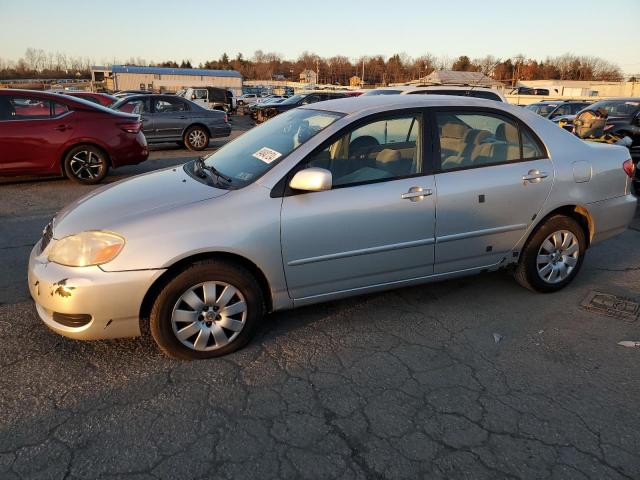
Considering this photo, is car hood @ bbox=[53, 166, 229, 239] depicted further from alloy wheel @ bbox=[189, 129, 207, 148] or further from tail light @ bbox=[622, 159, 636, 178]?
alloy wheel @ bbox=[189, 129, 207, 148]

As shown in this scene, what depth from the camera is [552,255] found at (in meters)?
4.11

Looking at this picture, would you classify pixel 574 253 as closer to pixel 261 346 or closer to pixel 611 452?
pixel 611 452

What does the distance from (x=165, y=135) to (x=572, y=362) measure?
11467mm

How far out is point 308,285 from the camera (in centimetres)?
331

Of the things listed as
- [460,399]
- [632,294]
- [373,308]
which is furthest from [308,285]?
[632,294]

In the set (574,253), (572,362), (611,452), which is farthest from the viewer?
(574,253)

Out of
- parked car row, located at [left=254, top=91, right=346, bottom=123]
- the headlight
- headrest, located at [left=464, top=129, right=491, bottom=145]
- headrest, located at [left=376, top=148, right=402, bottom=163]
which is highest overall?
parked car row, located at [left=254, top=91, right=346, bottom=123]

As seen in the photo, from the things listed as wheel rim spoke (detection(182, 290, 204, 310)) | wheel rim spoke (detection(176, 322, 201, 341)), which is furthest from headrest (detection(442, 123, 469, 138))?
wheel rim spoke (detection(176, 322, 201, 341))

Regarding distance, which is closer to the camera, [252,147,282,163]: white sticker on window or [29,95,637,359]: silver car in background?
[29,95,637,359]: silver car in background

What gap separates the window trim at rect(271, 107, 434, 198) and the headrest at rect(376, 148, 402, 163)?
0.16 meters

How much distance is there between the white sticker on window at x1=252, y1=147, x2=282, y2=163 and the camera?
336 centimetres

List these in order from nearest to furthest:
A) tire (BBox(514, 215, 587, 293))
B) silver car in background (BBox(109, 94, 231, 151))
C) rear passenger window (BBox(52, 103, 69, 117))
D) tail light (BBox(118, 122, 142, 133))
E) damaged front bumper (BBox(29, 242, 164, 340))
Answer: damaged front bumper (BBox(29, 242, 164, 340)) → tire (BBox(514, 215, 587, 293)) → rear passenger window (BBox(52, 103, 69, 117)) → tail light (BBox(118, 122, 142, 133)) → silver car in background (BBox(109, 94, 231, 151))

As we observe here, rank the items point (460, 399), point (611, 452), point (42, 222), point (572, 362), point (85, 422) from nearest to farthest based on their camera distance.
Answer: point (611, 452)
point (85, 422)
point (460, 399)
point (572, 362)
point (42, 222)

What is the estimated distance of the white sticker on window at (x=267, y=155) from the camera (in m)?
3.36
